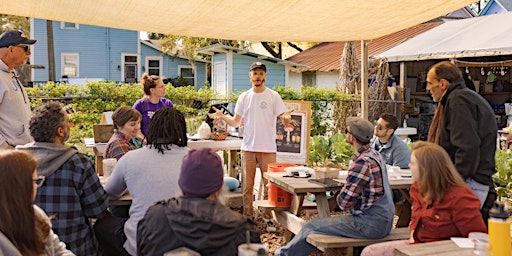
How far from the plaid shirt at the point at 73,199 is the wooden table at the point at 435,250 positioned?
176 centimetres

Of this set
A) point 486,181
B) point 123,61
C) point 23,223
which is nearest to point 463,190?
point 486,181

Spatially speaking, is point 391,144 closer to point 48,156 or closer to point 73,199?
point 73,199

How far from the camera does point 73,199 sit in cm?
324

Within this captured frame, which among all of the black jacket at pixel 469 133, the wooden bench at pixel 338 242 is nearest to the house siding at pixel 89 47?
the wooden bench at pixel 338 242

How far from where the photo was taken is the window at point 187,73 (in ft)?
86.5

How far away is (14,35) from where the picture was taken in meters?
4.26

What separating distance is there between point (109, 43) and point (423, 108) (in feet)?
49.6

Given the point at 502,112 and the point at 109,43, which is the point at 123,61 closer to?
the point at 109,43

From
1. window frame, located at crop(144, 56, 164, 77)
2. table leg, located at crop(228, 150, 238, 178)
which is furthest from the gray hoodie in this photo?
window frame, located at crop(144, 56, 164, 77)

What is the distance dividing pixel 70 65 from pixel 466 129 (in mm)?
23363

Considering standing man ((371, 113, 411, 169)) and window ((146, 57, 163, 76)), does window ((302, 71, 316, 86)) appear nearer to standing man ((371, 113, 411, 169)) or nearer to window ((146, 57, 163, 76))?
window ((146, 57, 163, 76))

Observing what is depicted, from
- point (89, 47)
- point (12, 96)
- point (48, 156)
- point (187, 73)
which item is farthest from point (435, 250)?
point (187, 73)

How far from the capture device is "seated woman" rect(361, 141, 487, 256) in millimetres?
2924

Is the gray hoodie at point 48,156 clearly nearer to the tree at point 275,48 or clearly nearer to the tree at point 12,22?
the tree at point 275,48
